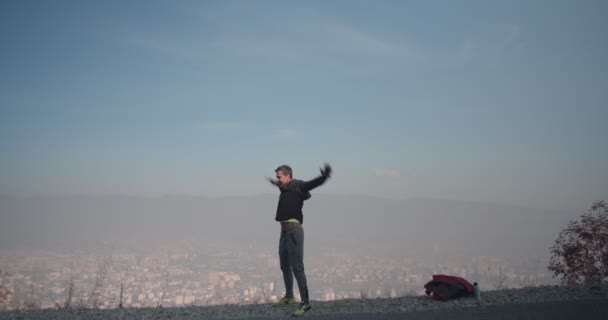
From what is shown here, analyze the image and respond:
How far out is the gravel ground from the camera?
604 cm

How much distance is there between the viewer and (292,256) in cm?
675

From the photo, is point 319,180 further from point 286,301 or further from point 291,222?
point 286,301

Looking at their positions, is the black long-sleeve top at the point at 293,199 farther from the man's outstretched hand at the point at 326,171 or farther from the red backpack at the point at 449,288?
the red backpack at the point at 449,288

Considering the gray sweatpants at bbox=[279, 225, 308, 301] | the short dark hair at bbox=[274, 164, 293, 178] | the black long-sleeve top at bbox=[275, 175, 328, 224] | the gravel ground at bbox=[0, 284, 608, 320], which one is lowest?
the gravel ground at bbox=[0, 284, 608, 320]

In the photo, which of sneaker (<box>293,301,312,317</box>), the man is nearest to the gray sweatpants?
the man

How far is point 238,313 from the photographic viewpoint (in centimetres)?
616

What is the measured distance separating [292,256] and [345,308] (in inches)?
47.7

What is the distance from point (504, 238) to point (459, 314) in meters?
156

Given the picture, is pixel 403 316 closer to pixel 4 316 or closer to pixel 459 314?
pixel 459 314

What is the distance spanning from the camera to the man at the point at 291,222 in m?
6.69

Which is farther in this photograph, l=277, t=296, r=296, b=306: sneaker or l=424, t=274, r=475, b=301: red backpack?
l=277, t=296, r=296, b=306: sneaker

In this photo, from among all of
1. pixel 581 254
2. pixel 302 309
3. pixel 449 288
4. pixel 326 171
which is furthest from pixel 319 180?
pixel 581 254

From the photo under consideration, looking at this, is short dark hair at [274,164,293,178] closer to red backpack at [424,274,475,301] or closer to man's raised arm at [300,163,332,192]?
man's raised arm at [300,163,332,192]

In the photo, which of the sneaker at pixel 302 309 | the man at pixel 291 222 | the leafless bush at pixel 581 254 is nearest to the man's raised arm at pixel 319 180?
the man at pixel 291 222
